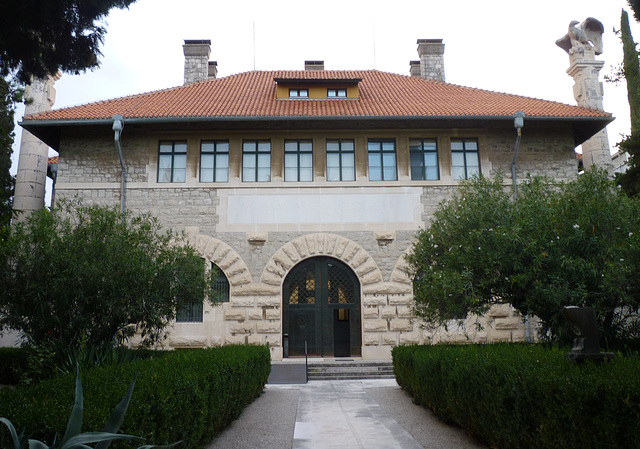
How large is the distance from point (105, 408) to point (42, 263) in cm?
685

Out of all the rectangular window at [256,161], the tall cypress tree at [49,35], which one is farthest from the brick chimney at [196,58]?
the tall cypress tree at [49,35]

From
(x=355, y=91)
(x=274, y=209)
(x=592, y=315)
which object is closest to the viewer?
(x=592, y=315)

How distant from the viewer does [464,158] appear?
1722 cm

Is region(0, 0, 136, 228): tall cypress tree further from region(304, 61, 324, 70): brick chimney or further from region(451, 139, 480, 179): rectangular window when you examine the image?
region(304, 61, 324, 70): brick chimney

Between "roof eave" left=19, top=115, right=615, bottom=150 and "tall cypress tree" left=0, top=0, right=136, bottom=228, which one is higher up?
"roof eave" left=19, top=115, right=615, bottom=150

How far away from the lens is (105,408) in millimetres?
3641

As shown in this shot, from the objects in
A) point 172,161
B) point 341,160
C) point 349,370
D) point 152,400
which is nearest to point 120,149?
point 172,161

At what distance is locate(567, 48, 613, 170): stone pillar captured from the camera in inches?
765

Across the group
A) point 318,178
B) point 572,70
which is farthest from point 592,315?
point 572,70

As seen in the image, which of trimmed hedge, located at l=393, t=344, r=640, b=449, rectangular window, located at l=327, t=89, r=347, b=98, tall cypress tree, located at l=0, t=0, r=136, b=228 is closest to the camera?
trimmed hedge, located at l=393, t=344, r=640, b=449

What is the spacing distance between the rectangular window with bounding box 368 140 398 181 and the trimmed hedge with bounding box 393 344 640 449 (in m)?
10.2

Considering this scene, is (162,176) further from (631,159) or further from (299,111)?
(631,159)

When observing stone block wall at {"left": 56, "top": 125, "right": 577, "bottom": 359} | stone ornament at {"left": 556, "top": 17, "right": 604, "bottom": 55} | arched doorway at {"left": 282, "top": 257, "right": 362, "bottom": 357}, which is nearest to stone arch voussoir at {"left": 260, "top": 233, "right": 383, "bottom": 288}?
stone block wall at {"left": 56, "top": 125, "right": 577, "bottom": 359}

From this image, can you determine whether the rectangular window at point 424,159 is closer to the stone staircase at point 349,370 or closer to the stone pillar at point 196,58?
the stone staircase at point 349,370
